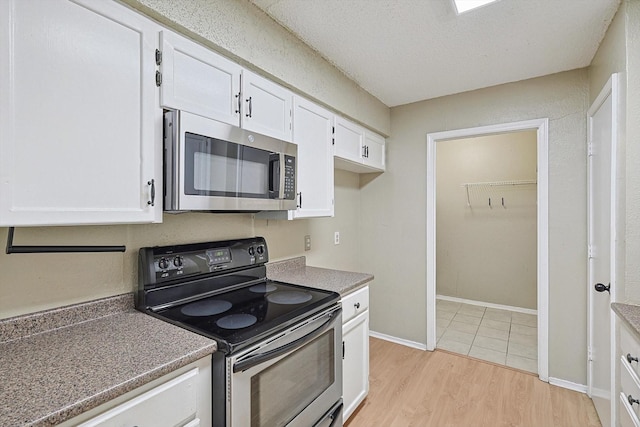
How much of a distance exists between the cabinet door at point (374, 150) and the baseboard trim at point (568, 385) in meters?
2.22

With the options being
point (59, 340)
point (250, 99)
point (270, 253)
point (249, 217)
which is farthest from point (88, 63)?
point (270, 253)

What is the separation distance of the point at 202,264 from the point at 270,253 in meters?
0.63

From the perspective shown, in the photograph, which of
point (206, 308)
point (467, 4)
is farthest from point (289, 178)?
point (467, 4)

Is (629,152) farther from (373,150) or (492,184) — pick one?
(492,184)

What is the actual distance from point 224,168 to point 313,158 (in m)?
0.77

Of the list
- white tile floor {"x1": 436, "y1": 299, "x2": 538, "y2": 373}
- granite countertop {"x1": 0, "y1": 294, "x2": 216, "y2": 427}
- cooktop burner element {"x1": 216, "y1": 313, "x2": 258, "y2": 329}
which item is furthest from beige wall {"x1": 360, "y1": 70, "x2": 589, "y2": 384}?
granite countertop {"x1": 0, "y1": 294, "x2": 216, "y2": 427}

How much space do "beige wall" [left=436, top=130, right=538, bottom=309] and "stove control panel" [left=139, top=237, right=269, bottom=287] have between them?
→ 330 centimetres

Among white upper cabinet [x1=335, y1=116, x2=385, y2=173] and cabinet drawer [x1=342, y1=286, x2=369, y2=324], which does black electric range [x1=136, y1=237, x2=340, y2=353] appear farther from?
→ white upper cabinet [x1=335, y1=116, x2=385, y2=173]

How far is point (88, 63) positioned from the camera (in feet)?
3.35

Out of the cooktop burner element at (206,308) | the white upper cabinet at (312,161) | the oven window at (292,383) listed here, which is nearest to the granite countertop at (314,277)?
the oven window at (292,383)

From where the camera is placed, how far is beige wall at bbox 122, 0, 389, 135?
4.20 ft

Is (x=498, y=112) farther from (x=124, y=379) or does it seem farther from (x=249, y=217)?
(x=124, y=379)

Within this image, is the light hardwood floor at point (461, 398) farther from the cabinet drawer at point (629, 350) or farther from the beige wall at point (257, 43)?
the beige wall at point (257, 43)

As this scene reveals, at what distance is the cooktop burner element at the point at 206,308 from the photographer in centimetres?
136
